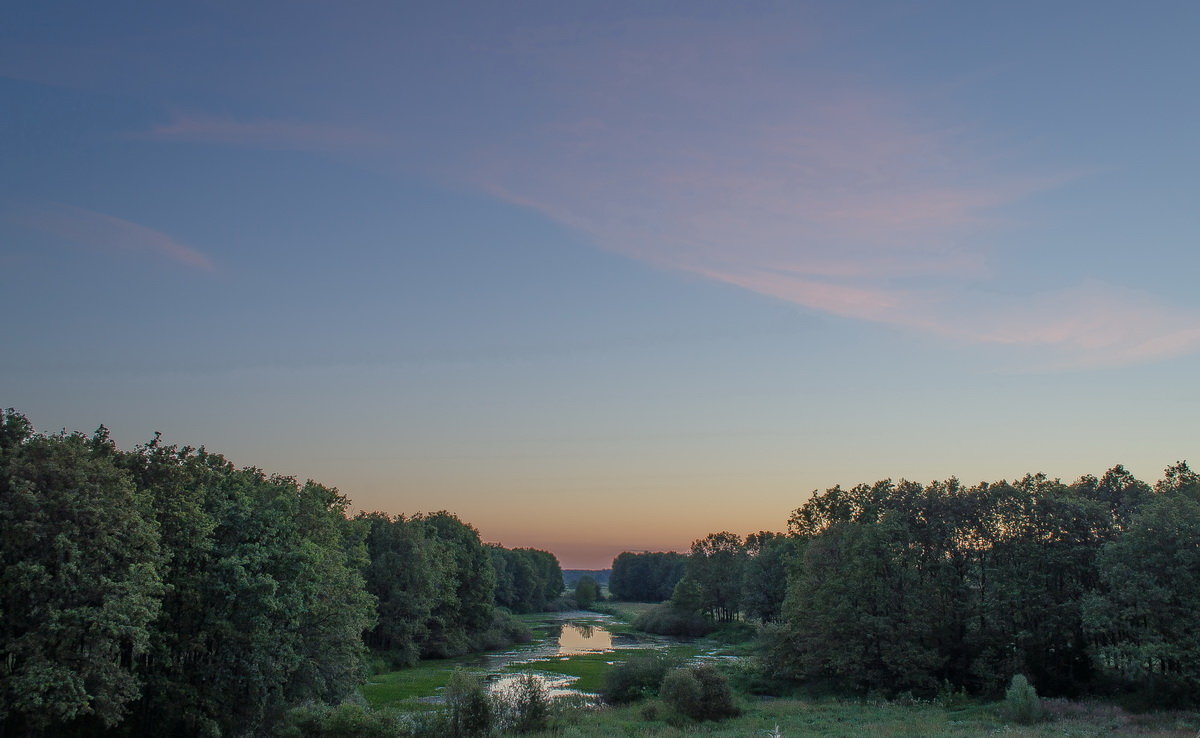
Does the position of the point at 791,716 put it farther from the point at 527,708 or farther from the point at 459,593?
the point at 459,593

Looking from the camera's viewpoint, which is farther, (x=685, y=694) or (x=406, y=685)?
(x=406, y=685)

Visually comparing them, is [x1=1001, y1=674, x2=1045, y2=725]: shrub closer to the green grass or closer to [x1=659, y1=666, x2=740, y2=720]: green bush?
[x1=659, y1=666, x2=740, y2=720]: green bush

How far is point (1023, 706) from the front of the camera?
36750mm

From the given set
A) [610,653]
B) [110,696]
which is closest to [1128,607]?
[110,696]

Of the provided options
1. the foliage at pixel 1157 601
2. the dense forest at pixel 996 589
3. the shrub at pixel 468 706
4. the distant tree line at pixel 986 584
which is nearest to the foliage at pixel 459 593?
the dense forest at pixel 996 589

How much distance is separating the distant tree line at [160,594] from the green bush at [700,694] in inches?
697

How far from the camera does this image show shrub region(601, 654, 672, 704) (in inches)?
1957

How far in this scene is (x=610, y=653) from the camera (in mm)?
81938

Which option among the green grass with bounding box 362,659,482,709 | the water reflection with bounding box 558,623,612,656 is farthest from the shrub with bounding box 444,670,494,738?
the water reflection with bounding box 558,623,612,656

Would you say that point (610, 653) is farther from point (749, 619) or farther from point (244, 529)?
point (244, 529)

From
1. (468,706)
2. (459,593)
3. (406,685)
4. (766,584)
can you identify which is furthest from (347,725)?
(766,584)

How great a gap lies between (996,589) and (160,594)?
4788 cm

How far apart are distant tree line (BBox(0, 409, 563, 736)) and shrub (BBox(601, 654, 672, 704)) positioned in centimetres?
1716

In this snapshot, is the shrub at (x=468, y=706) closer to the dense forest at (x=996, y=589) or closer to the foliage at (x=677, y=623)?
the dense forest at (x=996, y=589)
